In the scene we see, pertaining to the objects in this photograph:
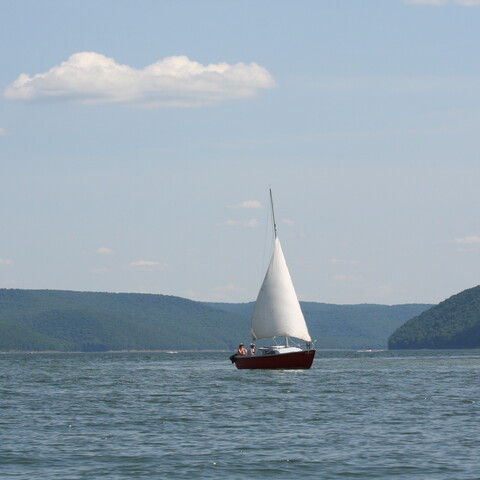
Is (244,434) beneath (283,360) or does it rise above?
beneath

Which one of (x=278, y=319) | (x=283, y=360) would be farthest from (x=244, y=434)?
(x=278, y=319)

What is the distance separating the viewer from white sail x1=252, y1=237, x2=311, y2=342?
9881 centimetres

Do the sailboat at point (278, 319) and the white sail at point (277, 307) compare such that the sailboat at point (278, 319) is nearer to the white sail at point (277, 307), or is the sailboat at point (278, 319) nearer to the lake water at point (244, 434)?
the white sail at point (277, 307)

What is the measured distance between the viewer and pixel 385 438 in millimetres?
43219

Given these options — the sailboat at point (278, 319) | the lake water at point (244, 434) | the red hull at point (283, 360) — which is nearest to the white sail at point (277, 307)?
the sailboat at point (278, 319)

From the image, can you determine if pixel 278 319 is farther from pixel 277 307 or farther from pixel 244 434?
pixel 244 434

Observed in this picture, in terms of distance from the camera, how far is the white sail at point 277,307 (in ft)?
324

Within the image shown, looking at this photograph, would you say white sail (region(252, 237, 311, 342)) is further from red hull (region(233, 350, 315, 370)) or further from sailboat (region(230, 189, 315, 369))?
red hull (region(233, 350, 315, 370))

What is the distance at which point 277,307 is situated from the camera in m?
99.1

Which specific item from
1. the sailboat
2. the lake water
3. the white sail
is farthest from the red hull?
the lake water

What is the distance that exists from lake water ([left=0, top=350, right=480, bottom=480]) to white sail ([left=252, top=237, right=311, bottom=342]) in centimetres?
2264

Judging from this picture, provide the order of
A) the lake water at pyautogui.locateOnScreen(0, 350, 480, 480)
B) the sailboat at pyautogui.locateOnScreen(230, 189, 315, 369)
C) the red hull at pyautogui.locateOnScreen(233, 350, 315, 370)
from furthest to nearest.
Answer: the sailboat at pyautogui.locateOnScreen(230, 189, 315, 369)
the red hull at pyautogui.locateOnScreen(233, 350, 315, 370)
the lake water at pyautogui.locateOnScreen(0, 350, 480, 480)

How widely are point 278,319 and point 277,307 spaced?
1.07 m

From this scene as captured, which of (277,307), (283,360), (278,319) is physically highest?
(277,307)
